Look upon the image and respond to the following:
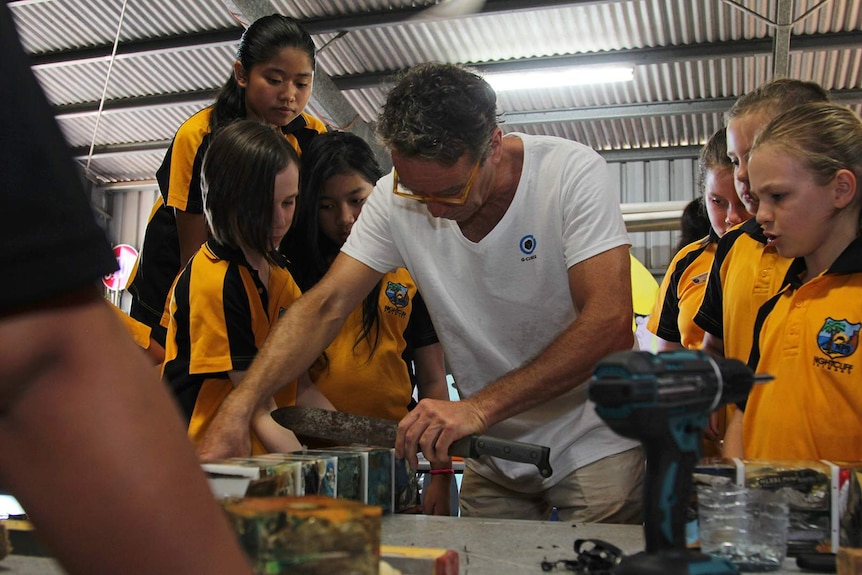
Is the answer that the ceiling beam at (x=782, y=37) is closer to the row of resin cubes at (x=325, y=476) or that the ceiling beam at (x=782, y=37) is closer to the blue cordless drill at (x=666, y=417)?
the row of resin cubes at (x=325, y=476)

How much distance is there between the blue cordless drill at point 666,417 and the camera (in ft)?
3.23

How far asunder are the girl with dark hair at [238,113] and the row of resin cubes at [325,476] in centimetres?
108

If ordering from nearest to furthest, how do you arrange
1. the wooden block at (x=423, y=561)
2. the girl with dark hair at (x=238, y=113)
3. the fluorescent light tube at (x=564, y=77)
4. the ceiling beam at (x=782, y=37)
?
the wooden block at (x=423, y=561) → the girl with dark hair at (x=238, y=113) → the ceiling beam at (x=782, y=37) → the fluorescent light tube at (x=564, y=77)

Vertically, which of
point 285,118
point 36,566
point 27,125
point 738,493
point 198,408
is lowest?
point 36,566

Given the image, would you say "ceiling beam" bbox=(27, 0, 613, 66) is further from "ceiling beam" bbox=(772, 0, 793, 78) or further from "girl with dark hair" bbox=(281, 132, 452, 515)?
"girl with dark hair" bbox=(281, 132, 452, 515)

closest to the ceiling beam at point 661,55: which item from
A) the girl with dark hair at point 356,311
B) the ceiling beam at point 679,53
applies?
the ceiling beam at point 679,53

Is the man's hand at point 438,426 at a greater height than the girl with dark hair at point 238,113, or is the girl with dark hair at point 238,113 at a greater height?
the girl with dark hair at point 238,113

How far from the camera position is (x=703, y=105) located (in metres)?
7.19

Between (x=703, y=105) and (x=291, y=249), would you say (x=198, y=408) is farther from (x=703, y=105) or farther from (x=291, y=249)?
(x=703, y=105)

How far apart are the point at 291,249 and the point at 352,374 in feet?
1.44

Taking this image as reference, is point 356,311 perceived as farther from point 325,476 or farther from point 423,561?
point 423,561

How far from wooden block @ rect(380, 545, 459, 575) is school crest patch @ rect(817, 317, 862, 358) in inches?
40.5

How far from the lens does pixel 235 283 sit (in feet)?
6.63

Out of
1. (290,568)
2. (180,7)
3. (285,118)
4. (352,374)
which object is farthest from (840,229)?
(180,7)
